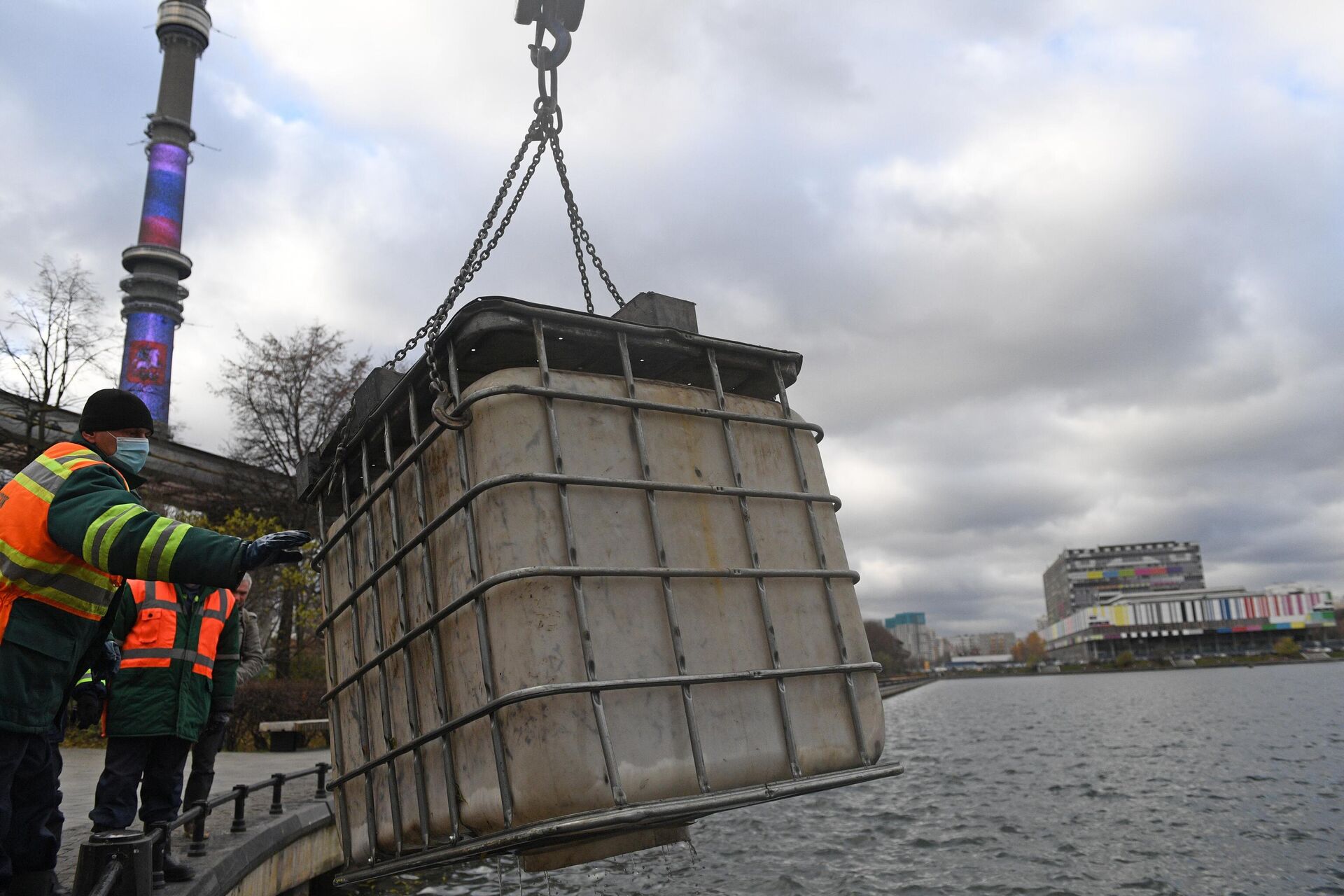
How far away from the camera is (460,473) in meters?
2.89

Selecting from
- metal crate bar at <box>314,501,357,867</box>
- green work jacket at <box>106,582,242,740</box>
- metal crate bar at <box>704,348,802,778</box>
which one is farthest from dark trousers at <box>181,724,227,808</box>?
metal crate bar at <box>704,348,802,778</box>

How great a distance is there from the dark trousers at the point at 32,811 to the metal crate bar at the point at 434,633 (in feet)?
4.74

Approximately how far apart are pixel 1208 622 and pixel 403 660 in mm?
177720

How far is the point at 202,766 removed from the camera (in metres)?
6.06

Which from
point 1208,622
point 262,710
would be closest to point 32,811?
point 262,710

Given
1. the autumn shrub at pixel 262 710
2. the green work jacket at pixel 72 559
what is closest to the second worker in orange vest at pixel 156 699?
the green work jacket at pixel 72 559

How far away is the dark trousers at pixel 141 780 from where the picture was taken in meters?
4.46

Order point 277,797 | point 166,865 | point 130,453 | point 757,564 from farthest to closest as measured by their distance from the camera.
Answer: point 277,797 < point 166,865 < point 130,453 < point 757,564

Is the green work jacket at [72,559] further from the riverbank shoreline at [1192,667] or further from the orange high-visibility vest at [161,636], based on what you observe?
the riverbank shoreline at [1192,667]

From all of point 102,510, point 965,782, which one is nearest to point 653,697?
point 102,510

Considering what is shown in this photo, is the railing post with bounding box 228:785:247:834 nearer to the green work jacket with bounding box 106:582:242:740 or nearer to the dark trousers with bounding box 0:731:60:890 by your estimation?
the green work jacket with bounding box 106:582:242:740

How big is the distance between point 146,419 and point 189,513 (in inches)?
968

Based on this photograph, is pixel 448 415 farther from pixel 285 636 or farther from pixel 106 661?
pixel 285 636

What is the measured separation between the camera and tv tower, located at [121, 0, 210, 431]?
5053cm
